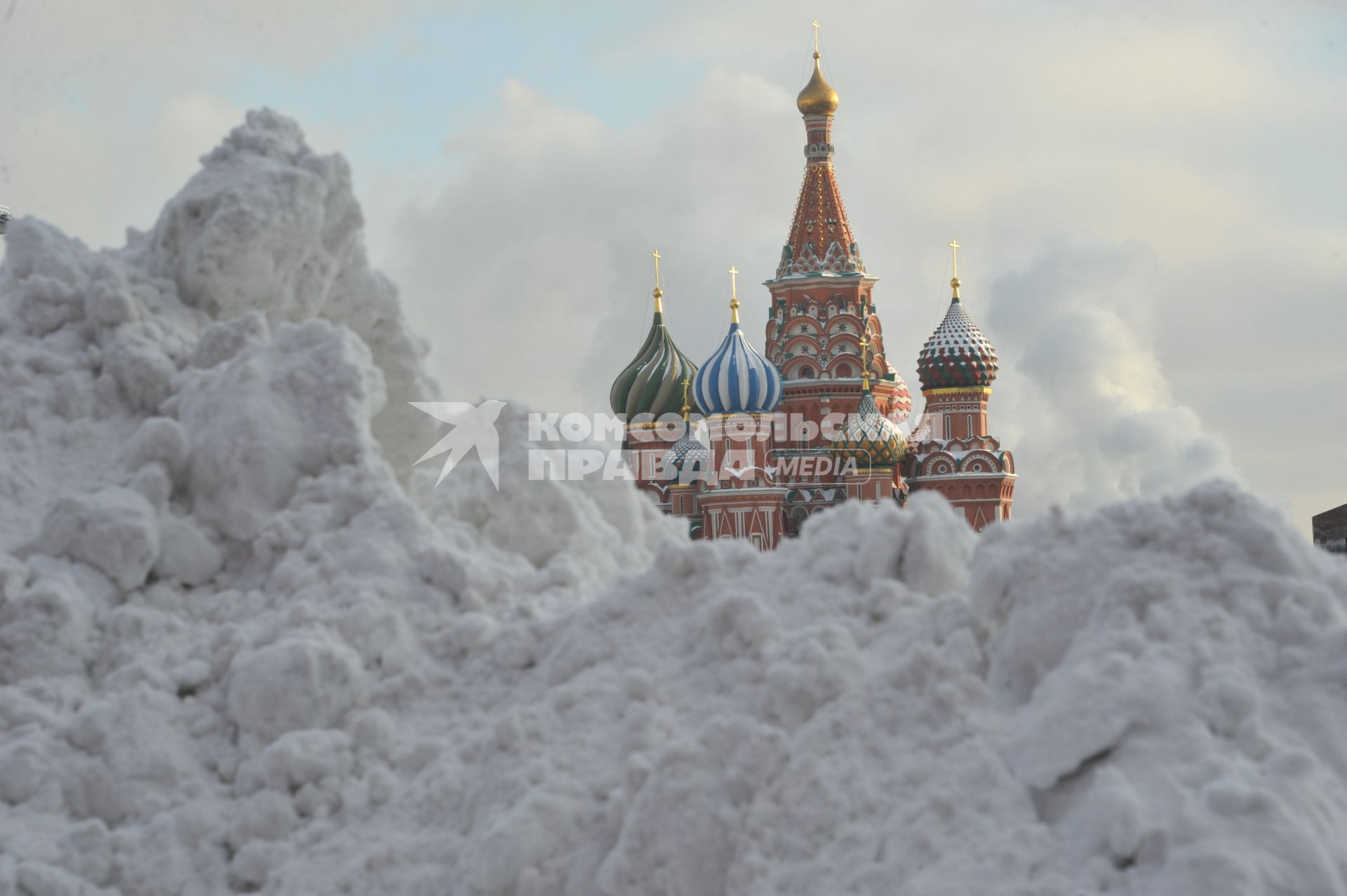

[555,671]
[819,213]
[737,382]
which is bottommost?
[555,671]

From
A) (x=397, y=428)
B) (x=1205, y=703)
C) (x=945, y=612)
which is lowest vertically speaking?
(x=1205, y=703)

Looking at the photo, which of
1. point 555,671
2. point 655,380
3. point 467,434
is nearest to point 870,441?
point 655,380

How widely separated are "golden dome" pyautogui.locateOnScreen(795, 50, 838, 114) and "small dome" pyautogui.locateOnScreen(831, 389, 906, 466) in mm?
5907

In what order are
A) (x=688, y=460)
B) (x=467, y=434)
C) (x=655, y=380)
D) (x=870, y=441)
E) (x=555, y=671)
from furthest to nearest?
(x=655, y=380) → (x=688, y=460) → (x=870, y=441) → (x=467, y=434) → (x=555, y=671)

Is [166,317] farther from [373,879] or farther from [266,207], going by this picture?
[373,879]

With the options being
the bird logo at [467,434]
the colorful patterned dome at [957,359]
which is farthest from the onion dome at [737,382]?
the bird logo at [467,434]

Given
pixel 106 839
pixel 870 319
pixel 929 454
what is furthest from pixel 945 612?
pixel 870 319

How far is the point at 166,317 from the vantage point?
4.53m

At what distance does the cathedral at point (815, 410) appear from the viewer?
25594mm

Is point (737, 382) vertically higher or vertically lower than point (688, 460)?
higher

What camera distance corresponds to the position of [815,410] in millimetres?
27297

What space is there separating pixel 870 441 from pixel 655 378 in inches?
204

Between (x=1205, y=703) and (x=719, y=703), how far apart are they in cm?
82

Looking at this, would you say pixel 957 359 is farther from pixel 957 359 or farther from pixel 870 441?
pixel 870 441
